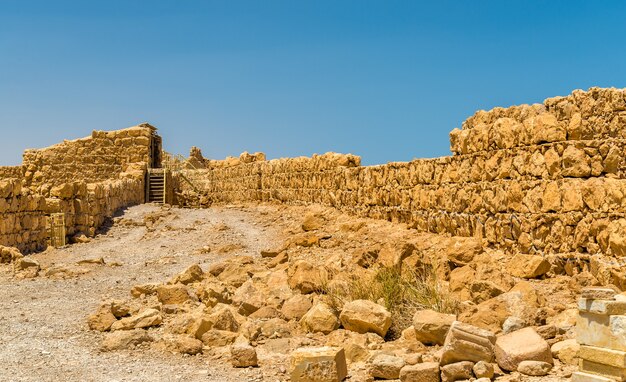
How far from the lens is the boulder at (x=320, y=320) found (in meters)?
7.88

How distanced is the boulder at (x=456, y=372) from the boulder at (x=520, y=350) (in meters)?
0.39

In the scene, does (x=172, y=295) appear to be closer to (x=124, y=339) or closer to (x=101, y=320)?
(x=101, y=320)

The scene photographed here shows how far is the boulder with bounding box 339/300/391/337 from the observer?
24.6 feet

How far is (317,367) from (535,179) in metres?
5.42

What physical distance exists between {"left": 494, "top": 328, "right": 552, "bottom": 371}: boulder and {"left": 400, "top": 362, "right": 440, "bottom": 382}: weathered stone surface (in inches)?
24.3

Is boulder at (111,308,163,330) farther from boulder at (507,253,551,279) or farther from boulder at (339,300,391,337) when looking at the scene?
boulder at (507,253,551,279)

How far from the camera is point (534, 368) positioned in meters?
5.80

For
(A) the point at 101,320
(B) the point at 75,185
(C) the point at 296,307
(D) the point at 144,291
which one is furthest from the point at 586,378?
(B) the point at 75,185

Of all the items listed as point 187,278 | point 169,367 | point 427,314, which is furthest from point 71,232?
point 427,314

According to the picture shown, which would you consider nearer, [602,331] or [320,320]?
[602,331]

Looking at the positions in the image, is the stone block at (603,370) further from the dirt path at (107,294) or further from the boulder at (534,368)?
the dirt path at (107,294)

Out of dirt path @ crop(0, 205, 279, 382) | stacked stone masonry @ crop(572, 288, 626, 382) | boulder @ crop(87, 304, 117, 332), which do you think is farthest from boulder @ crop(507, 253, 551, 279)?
boulder @ crop(87, 304, 117, 332)

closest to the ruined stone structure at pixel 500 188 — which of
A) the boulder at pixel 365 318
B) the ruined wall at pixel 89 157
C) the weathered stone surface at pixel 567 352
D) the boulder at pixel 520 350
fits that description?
the weathered stone surface at pixel 567 352

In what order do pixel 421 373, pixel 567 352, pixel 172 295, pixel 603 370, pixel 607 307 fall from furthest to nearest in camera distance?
pixel 172 295 < pixel 567 352 < pixel 421 373 < pixel 603 370 < pixel 607 307
